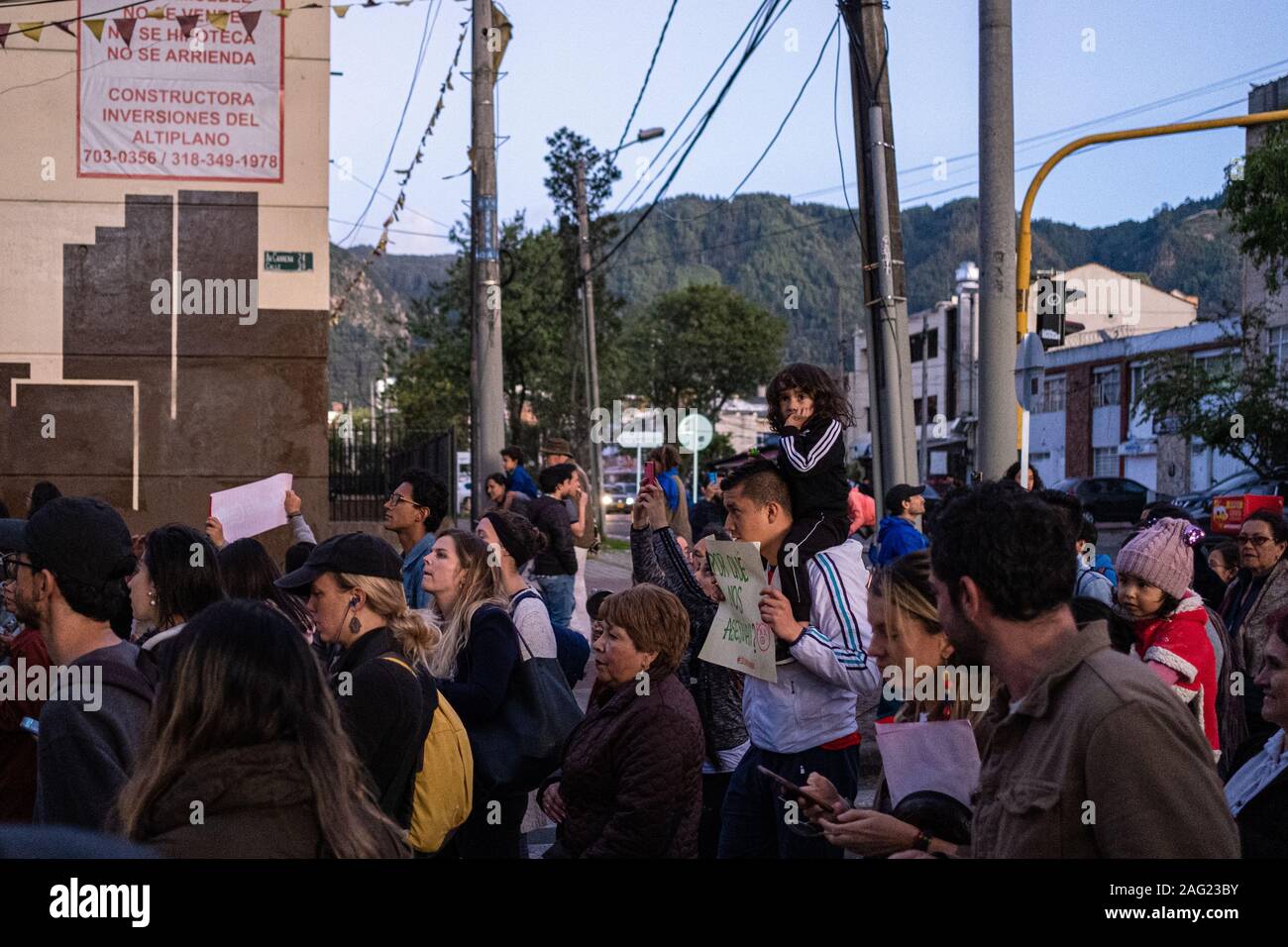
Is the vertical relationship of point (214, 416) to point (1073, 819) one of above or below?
above

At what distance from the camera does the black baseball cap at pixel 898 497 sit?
31.0ft

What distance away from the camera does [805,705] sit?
175 inches

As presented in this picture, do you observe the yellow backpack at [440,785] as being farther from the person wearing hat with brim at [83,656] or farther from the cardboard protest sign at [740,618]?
the cardboard protest sign at [740,618]

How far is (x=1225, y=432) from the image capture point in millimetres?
32938

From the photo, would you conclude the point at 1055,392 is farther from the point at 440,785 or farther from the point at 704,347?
the point at 440,785

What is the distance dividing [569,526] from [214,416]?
3.97 m

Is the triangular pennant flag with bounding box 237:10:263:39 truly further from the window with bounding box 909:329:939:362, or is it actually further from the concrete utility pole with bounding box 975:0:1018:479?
the window with bounding box 909:329:939:362

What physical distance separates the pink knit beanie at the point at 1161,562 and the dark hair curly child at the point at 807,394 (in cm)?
125

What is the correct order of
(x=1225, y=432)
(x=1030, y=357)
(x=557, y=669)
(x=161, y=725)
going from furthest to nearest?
(x=1225, y=432) → (x=1030, y=357) → (x=557, y=669) → (x=161, y=725)

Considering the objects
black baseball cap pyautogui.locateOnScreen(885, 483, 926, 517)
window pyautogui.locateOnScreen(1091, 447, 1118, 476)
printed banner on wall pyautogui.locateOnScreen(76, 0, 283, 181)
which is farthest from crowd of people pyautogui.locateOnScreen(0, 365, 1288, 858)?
window pyautogui.locateOnScreen(1091, 447, 1118, 476)

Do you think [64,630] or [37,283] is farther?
[37,283]
